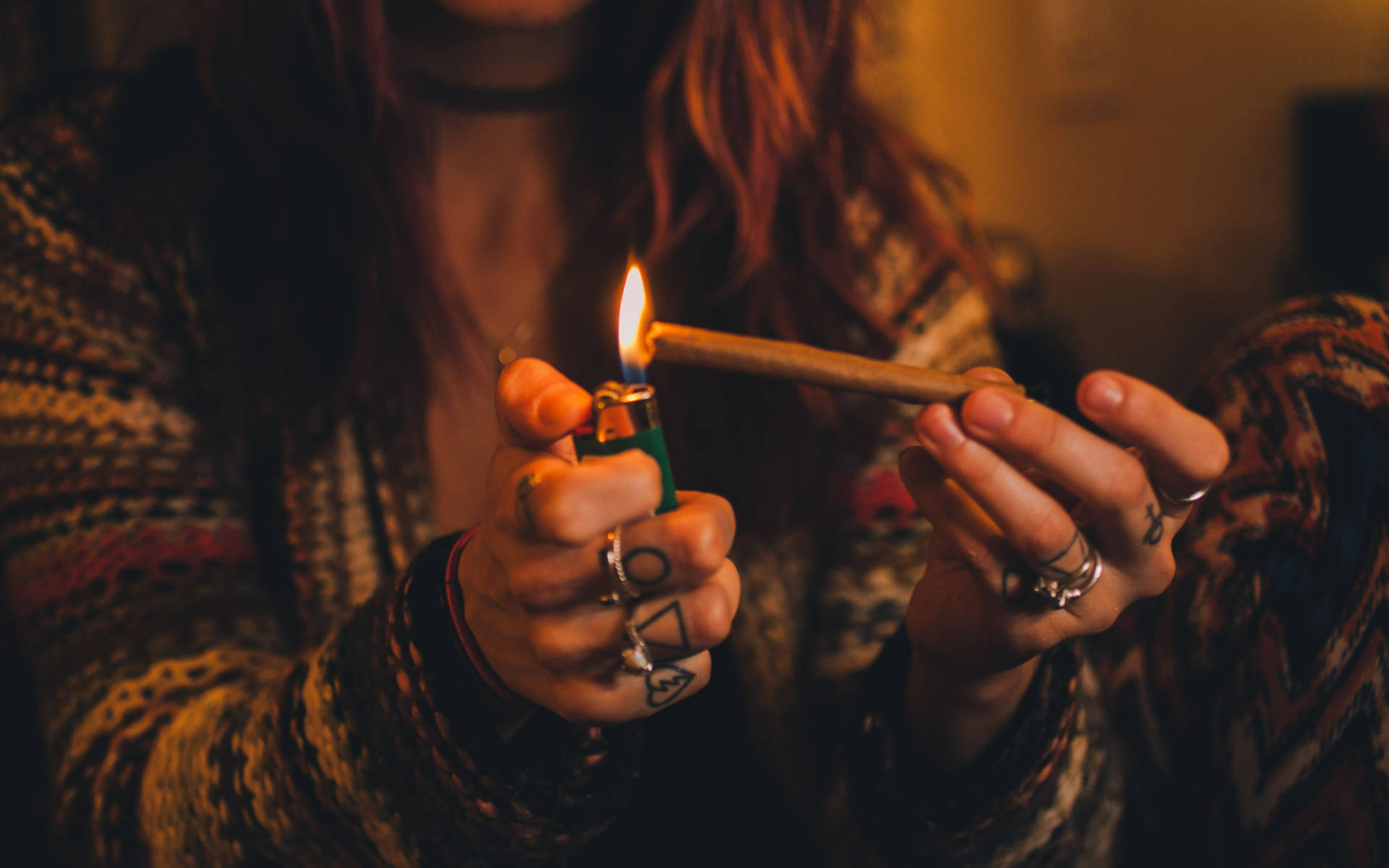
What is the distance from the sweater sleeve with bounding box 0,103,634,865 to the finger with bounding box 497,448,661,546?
0.59 ft

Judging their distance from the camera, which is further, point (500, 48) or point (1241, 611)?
point (500, 48)

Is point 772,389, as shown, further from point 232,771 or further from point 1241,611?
point 232,771

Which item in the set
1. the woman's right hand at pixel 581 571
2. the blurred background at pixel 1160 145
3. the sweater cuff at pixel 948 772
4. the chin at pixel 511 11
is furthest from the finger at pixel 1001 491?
the blurred background at pixel 1160 145

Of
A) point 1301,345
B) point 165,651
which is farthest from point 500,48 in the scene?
point 1301,345

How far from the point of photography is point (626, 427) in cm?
47

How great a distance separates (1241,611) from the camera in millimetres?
772

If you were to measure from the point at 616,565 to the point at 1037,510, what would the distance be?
9.4 inches

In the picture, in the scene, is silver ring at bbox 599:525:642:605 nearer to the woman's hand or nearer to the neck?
the woman's hand

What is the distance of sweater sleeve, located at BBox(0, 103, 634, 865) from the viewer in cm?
59

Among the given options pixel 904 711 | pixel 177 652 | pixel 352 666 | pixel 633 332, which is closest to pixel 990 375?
pixel 633 332

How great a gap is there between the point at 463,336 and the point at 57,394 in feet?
1.37

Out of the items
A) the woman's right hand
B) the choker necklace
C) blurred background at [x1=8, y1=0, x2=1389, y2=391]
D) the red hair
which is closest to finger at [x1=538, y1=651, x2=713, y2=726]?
the woman's right hand

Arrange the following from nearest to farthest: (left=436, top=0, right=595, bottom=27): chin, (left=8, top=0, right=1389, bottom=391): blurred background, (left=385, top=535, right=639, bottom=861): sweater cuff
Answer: (left=385, top=535, right=639, bottom=861): sweater cuff → (left=436, top=0, right=595, bottom=27): chin → (left=8, top=0, right=1389, bottom=391): blurred background

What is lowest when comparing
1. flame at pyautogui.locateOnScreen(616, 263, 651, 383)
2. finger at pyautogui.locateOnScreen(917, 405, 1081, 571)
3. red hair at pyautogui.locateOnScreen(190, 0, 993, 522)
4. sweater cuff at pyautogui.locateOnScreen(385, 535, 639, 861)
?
sweater cuff at pyautogui.locateOnScreen(385, 535, 639, 861)
